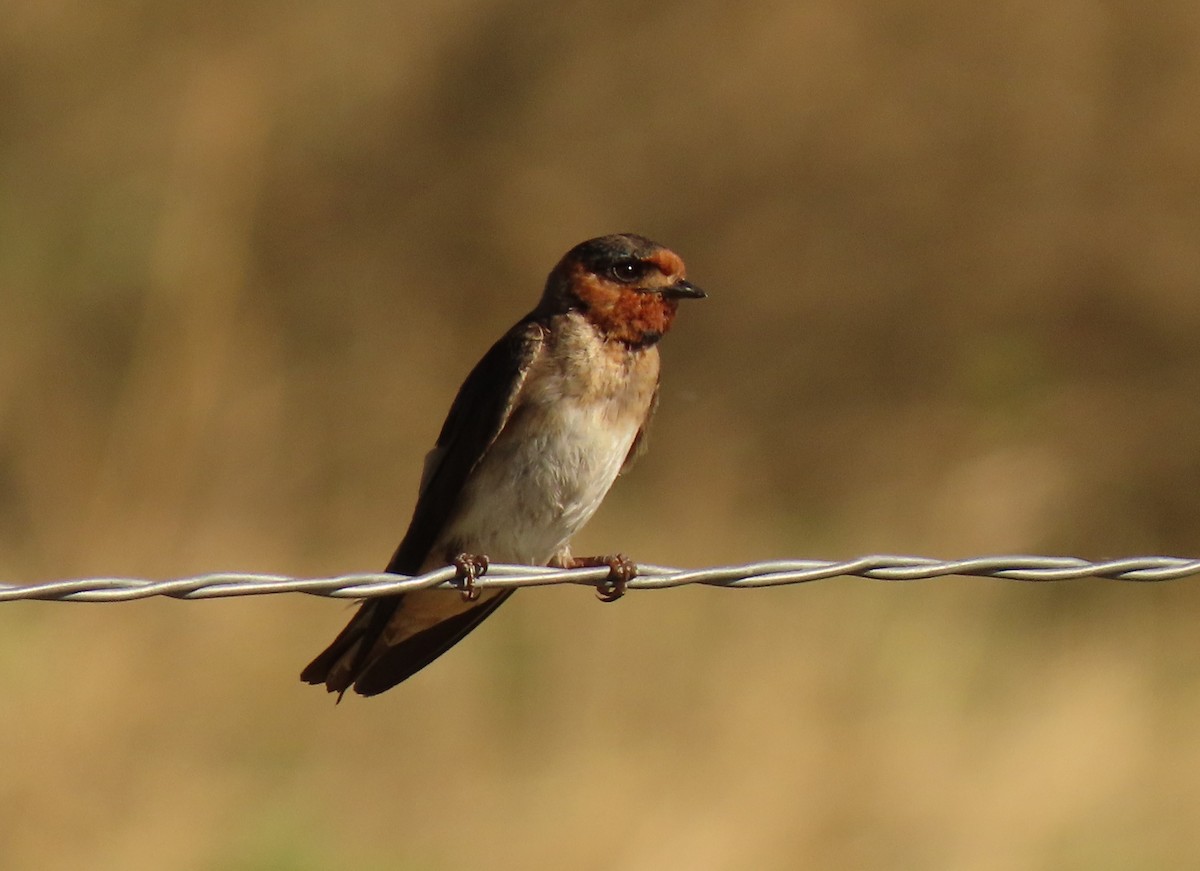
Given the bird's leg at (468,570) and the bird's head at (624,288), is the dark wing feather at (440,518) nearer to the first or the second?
the bird's head at (624,288)

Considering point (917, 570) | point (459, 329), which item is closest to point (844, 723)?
point (459, 329)

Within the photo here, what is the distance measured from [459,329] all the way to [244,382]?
1.17m

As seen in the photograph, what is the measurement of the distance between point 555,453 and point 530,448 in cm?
7

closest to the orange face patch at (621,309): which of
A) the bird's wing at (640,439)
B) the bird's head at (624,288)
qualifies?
the bird's head at (624,288)

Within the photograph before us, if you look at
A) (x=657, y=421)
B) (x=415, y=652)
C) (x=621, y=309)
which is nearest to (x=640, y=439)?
(x=621, y=309)

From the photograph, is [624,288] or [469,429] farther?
[624,288]

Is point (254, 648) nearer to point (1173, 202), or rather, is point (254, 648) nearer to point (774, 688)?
point (774, 688)

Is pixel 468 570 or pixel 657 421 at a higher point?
pixel 657 421

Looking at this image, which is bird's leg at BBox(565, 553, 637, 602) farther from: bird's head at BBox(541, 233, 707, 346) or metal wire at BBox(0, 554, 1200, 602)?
metal wire at BBox(0, 554, 1200, 602)

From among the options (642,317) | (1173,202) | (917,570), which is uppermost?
(1173,202)

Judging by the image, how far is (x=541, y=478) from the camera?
183 inches

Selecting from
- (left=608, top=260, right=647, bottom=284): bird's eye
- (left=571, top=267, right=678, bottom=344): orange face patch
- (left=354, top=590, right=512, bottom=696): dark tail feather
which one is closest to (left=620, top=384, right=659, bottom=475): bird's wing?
(left=571, top=267, right=678, bottom=344): orange face patch

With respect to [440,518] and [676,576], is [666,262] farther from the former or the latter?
[676,576]

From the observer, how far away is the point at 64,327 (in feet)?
30.2
